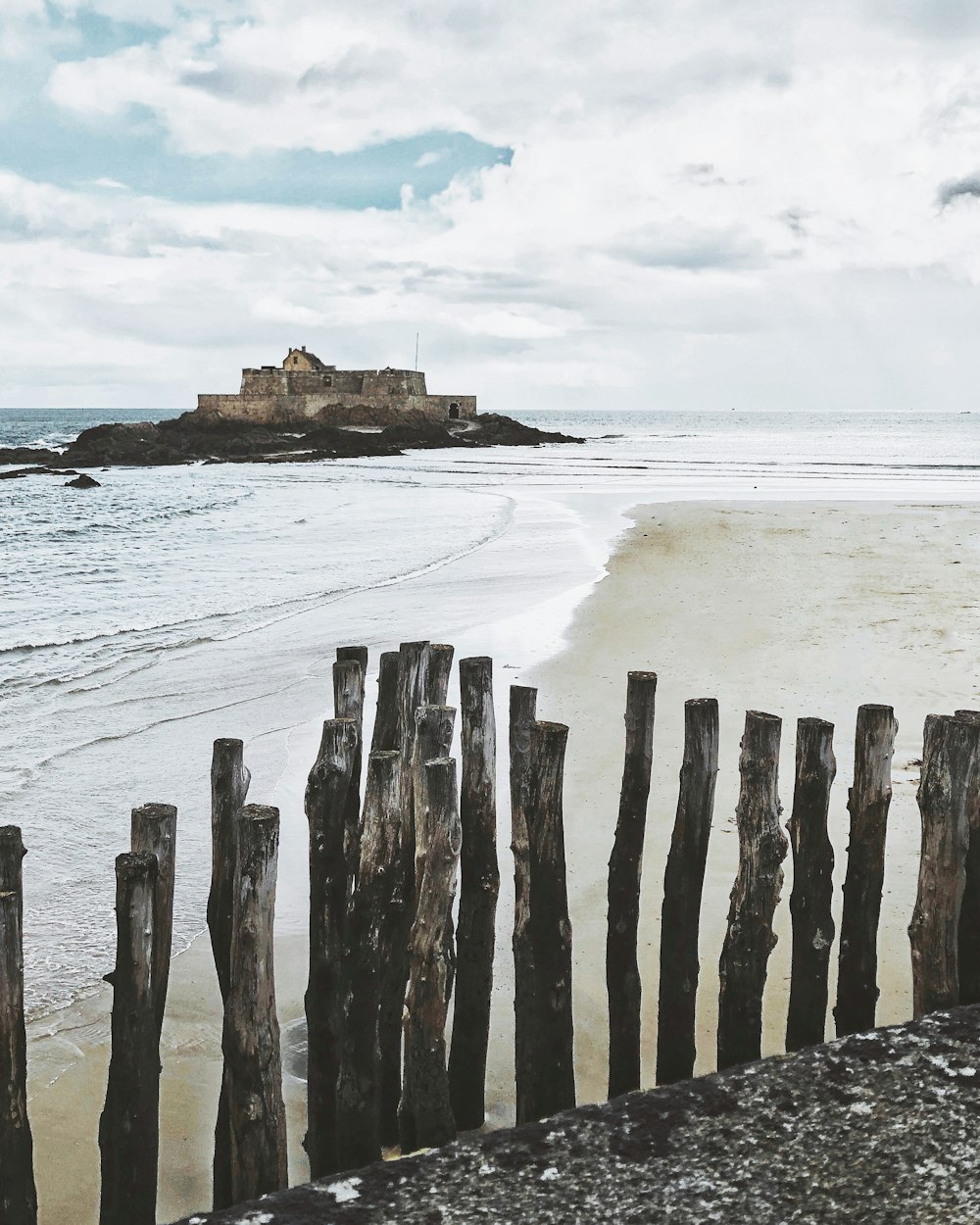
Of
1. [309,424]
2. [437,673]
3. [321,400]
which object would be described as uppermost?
[321,400]

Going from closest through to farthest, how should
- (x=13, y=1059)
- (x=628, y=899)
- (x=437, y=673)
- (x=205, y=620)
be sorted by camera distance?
(x=13, y=1059) < (x=628, y=899) < (x=437, y=673) < (x=205, y=620)

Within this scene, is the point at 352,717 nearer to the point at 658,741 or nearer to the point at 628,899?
the point at 628,899

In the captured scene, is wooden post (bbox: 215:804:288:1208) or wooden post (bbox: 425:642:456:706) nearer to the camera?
wooden post (bbox: 215:804:288:1208)

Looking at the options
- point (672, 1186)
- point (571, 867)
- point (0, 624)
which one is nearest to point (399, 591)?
point (0, 624)

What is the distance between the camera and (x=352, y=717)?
3479 mm

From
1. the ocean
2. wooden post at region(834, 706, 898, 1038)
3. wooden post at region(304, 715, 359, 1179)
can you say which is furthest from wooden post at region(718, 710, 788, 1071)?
the ocean

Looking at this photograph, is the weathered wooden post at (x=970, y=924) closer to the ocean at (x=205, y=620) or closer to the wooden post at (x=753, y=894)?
the wooden post at (x=753, y=894)

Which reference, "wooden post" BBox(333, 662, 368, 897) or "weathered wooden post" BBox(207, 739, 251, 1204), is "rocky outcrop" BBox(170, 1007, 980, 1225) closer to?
"weathered wooden post" BBox(207, 739, 251, 1204)

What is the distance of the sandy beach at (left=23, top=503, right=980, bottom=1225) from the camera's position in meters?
3.28

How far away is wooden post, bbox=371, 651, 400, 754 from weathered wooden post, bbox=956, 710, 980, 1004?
1681 mm

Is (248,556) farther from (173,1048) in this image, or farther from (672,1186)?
(672,1186)

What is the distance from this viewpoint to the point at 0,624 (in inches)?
458

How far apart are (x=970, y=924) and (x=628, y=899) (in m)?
0.93

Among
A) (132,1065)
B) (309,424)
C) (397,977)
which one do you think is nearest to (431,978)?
(397,977)
